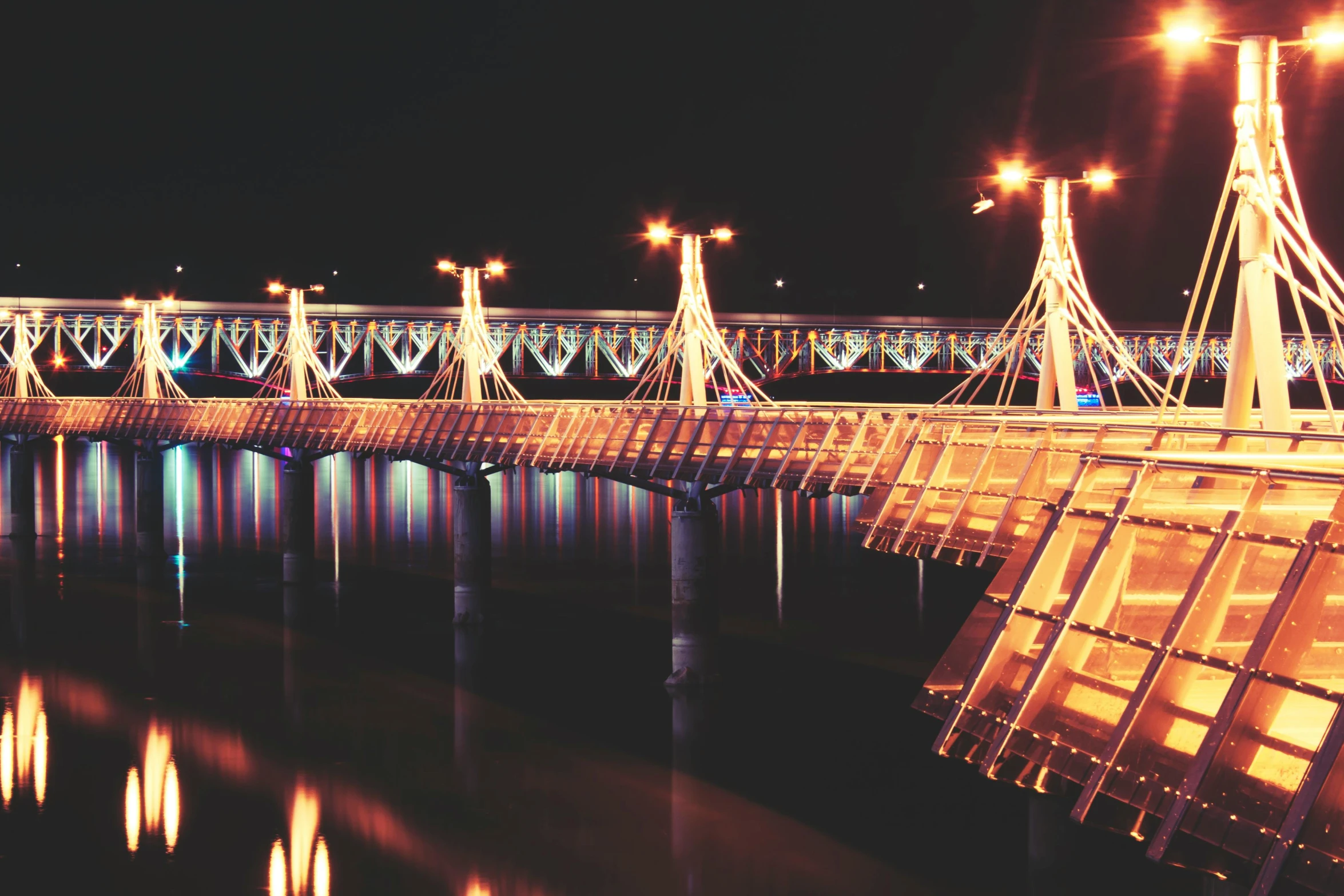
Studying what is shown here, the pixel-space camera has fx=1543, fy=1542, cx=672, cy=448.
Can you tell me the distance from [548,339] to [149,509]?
53869mm

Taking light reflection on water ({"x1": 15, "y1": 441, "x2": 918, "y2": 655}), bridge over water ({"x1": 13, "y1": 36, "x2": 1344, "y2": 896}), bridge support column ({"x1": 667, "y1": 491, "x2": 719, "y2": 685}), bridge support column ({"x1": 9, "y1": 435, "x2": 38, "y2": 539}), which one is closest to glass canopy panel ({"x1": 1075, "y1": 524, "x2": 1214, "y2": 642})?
bridge over water ({"x1": 13, "y1": 36, "x2": 1344, "y2": 896})

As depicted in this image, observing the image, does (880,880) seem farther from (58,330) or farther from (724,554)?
(58,330)

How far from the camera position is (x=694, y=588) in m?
34.8

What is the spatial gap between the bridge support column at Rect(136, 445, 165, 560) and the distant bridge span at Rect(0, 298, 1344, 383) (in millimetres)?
25754

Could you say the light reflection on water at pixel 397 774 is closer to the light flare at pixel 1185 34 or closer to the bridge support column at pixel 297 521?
the bridge support column at pixel 297 521

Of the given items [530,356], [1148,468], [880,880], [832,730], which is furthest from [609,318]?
[1148,468]

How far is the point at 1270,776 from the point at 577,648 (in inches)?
1288

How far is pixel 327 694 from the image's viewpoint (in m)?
35.9

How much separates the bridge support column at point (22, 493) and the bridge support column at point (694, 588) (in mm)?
46344

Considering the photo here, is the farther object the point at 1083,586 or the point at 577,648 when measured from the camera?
the point at 577,648

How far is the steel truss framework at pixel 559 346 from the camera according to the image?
337ft

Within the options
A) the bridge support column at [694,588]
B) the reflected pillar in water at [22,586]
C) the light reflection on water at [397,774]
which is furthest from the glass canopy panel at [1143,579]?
the reflected pillar in water at [22,586]

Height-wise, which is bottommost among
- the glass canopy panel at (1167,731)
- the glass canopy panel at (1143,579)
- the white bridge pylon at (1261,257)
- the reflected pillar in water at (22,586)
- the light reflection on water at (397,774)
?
the light reflection on water at (397,774)

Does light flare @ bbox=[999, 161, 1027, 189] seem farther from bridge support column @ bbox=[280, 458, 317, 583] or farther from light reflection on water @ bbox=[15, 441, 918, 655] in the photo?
bridge support column @ bbox=[280, 458, 317, 583]
